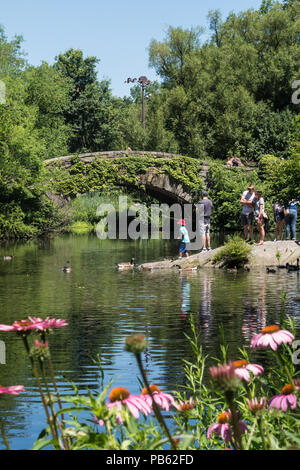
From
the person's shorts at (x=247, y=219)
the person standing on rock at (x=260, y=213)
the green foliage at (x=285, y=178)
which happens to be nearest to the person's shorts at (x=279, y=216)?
the person standing on rock at (x=260, y=213)

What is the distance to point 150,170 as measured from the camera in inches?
1553

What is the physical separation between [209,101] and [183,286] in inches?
1409

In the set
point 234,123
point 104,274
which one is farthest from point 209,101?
point 104,274

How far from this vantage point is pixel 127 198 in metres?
51.3

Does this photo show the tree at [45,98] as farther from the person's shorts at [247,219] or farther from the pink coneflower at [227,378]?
the pink coneflower at [227,378]

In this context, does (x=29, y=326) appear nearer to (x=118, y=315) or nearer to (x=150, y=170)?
(x=118, y=315)

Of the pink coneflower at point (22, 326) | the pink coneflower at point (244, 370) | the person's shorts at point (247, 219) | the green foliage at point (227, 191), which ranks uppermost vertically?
the green foliage at point (227, 191)

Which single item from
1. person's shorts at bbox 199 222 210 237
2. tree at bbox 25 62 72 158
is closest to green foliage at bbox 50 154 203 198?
tree at bbox 25 62 72 158

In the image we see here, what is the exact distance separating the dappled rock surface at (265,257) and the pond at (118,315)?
0.83 m

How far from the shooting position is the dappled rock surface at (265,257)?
19.0m

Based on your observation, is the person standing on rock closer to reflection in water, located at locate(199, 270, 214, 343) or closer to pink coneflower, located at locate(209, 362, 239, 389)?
reflection in water, located at locate(199, 270, 214, 343)

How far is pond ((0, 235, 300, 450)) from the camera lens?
7004mm

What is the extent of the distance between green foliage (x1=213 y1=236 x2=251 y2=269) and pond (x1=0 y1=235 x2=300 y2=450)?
56cm

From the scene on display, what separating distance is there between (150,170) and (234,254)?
21.3 meters
